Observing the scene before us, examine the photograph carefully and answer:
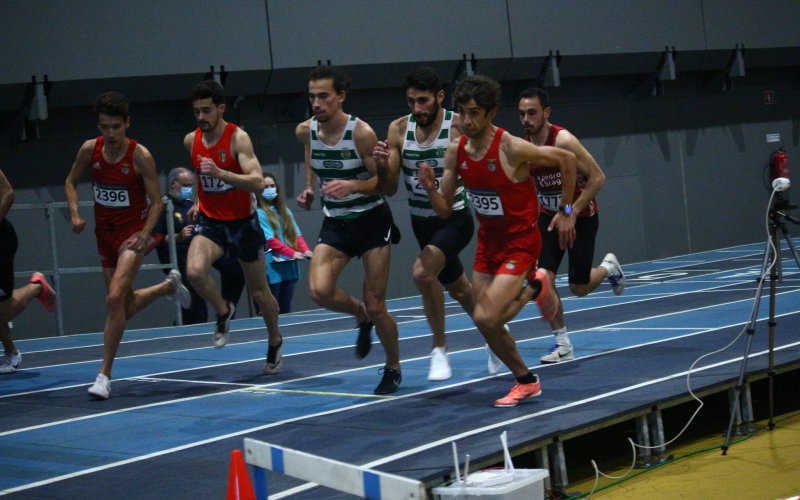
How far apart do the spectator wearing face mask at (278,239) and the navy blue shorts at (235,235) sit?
4824 mm

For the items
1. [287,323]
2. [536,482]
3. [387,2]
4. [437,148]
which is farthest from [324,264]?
[387,2]

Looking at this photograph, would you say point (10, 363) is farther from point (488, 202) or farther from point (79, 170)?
point (488, 202)

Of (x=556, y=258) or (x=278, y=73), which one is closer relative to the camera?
(x=556, y=258)

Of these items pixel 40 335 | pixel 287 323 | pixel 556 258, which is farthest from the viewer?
pixel 40 335

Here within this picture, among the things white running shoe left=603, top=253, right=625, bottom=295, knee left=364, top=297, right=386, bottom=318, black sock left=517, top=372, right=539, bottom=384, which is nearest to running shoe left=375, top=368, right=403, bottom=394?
knee left=364, top=297, right=386, bottom=318

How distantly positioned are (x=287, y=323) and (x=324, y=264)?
6.09 meters

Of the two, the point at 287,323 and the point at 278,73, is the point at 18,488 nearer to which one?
the point at 287,323

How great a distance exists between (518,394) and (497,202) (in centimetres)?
116

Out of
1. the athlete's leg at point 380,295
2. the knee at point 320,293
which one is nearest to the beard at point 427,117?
the athlete's leg at point 380,295

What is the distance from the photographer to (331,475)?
3609 mm

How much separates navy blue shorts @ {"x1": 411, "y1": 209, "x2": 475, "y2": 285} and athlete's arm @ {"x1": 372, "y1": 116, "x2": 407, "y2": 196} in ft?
1.25

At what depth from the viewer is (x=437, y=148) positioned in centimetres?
727

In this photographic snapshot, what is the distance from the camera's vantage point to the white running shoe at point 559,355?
8.24m

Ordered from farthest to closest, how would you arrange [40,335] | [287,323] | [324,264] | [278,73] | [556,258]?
1. [278,73]
2. [40,335]
3. [287,323]
4. [556,258]
5. [324,264]
